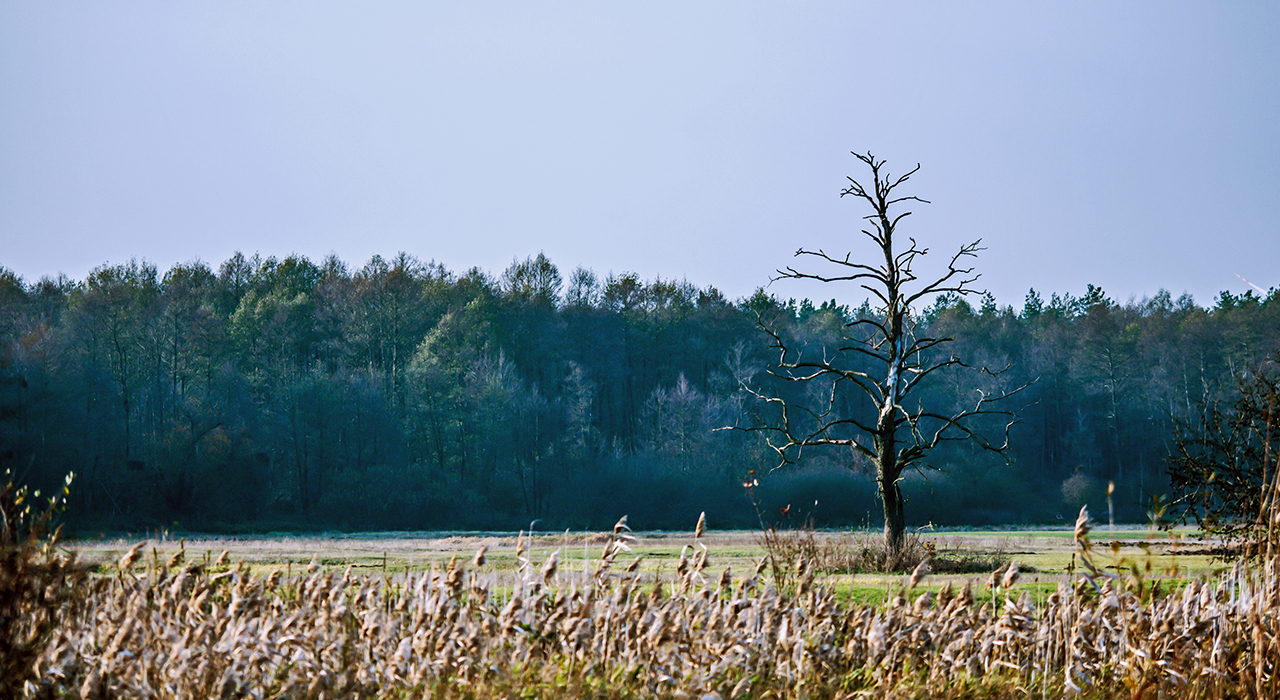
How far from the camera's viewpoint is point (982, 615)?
771 cm

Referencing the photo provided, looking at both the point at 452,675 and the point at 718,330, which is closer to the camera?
the point at 452,675

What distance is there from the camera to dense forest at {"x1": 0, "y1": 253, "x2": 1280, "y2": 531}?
148 ft

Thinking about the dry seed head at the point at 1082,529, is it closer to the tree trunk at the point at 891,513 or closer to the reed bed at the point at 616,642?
the reed bed at the point at 616,642

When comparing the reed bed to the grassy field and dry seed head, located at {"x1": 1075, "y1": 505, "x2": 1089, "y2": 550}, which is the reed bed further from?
the grassy field

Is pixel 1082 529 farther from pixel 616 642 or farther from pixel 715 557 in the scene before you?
pixel 715 557

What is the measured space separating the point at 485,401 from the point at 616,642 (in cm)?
4676

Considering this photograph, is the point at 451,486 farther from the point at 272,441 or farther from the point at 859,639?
the point at 859,639

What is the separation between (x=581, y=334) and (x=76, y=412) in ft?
88.1

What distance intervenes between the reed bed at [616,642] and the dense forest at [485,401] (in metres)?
34.1

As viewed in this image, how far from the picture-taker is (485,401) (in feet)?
173

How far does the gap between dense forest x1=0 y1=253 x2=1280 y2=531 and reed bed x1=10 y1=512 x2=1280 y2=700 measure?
112 ft

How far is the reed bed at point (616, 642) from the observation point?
209 inches

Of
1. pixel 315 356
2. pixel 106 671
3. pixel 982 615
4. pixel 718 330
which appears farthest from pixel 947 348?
pixel 106 671

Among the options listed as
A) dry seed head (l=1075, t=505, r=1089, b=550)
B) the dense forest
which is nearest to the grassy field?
dry seed head (l=1075, t=505, r=1089, b=550)
